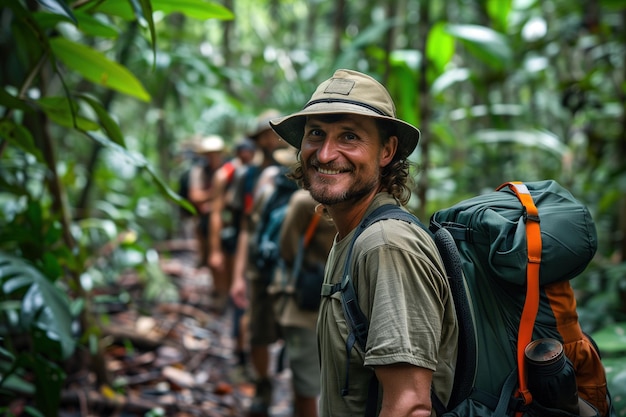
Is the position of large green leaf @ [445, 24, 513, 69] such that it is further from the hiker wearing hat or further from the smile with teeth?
the smile with teeth

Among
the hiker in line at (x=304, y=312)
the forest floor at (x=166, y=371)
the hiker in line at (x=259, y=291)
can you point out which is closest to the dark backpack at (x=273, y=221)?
the hiker in line at (x=259, y=291)

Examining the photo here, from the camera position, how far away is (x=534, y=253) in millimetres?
1568

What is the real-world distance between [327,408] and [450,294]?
0.49 meters

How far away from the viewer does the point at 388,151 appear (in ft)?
6.14

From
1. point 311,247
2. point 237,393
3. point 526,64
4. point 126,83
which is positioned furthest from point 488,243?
point 526,64

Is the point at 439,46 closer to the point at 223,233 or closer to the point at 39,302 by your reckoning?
the point at 39,302

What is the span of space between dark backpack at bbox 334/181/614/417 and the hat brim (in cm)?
24

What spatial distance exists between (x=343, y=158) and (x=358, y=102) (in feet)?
0.56

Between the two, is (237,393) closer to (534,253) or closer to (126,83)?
(126,83)

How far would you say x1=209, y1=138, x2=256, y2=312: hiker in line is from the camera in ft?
21.6

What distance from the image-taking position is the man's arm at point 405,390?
57.1 inches

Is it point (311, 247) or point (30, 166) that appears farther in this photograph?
point (311, 247)

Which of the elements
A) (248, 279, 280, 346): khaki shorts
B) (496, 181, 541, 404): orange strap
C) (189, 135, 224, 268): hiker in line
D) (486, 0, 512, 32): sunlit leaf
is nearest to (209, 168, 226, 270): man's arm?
(189, 135, 224, 268): hiker in line

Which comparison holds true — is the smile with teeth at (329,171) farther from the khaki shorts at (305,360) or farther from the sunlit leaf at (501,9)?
the sunlit leaf at (501,9)
